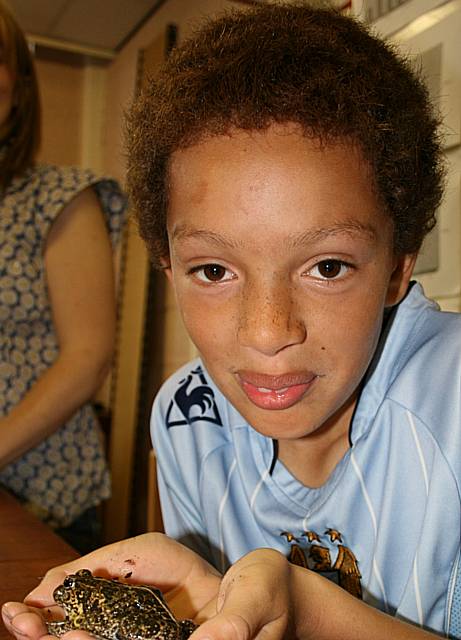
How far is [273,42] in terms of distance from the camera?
33.8 inches

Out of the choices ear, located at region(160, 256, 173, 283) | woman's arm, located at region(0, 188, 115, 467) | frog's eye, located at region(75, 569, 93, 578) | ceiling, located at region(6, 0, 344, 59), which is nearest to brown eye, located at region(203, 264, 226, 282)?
ear, located at region(160, 256, 173, 283)

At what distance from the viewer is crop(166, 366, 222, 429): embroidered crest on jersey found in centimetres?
107

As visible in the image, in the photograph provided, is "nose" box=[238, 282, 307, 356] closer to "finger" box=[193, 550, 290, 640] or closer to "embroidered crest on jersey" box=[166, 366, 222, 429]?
"finger" box=[193, 550, 290, 640]

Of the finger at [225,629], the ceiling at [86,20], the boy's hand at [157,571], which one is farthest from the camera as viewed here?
the ceiling at [86,20]

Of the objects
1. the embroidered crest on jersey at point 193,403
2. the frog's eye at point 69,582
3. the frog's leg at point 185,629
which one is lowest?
the frog's leg at point 185,629

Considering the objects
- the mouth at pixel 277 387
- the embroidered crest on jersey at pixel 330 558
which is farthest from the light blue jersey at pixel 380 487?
the mouth at pixel 277 387

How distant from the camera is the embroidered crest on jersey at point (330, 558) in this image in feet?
3.01

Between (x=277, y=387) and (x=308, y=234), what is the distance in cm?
17

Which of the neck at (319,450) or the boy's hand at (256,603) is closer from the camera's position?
the boy's hand at (256,603)

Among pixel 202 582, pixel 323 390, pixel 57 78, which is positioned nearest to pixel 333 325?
pixel 323 390

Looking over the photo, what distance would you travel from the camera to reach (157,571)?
78 cm

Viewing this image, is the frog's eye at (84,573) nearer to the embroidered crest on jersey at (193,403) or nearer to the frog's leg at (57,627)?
the frog's leg at (57,627)

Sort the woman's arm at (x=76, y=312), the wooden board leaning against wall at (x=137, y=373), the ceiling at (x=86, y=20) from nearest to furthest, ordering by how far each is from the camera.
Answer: the woman's arm at (x=76, y=312), the wooden board leaning against wall at (x=137, y=373), the ceiling at (x=86, y=20)

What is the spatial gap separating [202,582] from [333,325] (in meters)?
0.29
